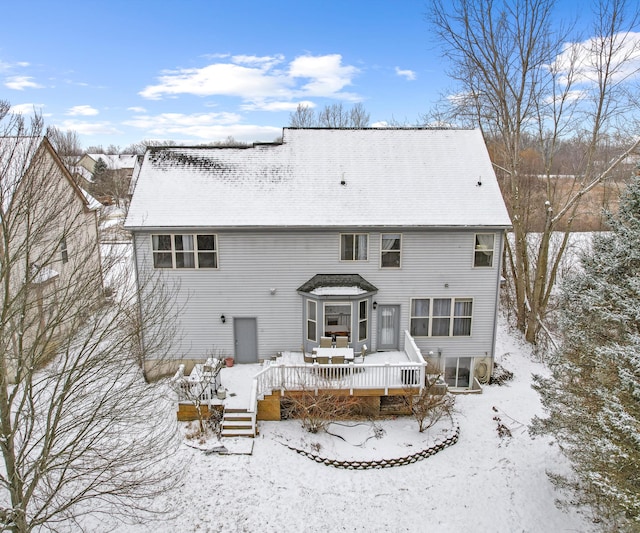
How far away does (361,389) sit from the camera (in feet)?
43.5

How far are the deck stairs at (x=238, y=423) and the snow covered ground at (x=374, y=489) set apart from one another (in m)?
0.38

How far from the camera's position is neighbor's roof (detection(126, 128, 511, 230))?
14.7 meters

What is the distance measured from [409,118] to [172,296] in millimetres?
25235

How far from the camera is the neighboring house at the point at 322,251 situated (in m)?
14.7

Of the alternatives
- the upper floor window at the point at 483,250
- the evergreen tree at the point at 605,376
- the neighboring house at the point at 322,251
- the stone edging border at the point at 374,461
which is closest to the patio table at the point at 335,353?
the neighboring house at the point at 322,251

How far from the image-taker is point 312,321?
15086mm

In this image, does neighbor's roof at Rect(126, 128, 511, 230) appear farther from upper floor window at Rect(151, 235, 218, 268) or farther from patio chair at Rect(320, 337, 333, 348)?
patio chair at Rect(320, 337, 333, 348)

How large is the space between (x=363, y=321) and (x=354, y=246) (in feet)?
8.79

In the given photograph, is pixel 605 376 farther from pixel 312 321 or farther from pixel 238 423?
pixel 238 423

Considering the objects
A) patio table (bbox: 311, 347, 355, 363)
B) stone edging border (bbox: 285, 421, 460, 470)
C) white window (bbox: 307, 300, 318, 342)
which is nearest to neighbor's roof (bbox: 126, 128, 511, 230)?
white window (bbox: 307, 300, 318, 342)

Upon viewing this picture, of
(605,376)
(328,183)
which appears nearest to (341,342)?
(328,183)

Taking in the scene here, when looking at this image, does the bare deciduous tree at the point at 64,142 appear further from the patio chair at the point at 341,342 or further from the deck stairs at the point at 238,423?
the patio chair at the point at 341,342

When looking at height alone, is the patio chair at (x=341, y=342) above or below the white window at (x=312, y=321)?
below

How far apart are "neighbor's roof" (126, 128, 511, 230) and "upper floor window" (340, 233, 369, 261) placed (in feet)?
1.98
